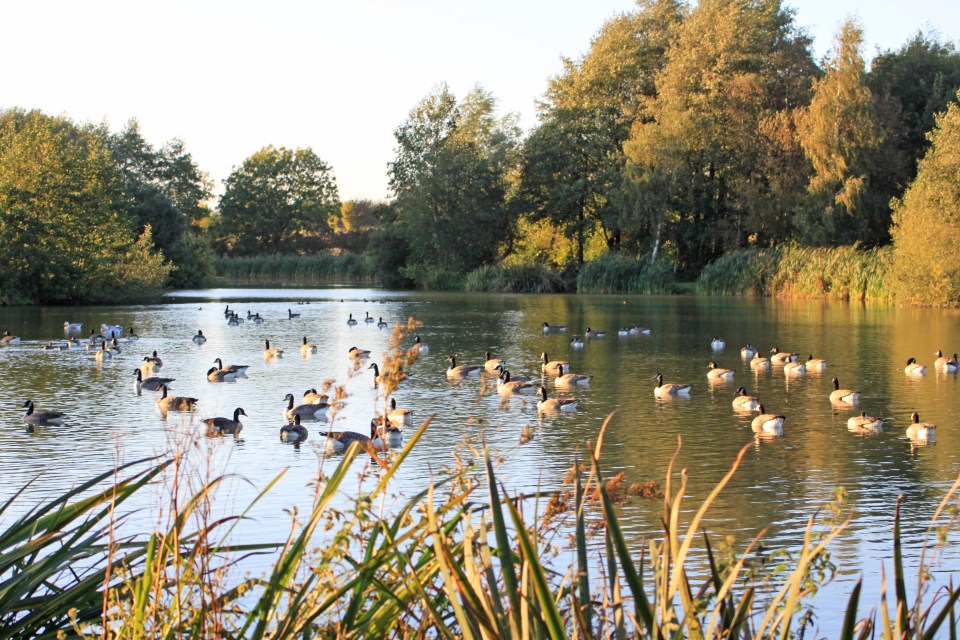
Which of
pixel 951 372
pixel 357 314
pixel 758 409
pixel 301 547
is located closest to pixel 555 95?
pixel 357 314

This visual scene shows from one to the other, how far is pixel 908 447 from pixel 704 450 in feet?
8.37

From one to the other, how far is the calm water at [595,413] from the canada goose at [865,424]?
19cm

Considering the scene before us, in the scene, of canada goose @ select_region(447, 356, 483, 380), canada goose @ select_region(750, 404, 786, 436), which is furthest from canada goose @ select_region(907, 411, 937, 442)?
canada goose @ select_region(447, 356, 483, 380)

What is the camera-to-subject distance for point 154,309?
44531mm

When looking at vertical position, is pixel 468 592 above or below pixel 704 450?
above

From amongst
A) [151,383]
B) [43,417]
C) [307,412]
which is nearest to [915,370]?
[307,412]

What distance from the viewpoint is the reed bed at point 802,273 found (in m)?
46.4

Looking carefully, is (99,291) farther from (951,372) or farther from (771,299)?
(951,372)

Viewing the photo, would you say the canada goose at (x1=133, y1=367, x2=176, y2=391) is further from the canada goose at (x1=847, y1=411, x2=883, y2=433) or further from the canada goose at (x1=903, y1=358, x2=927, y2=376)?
the canada goose at (x1=903, y1=358, x2=927, y2=376)

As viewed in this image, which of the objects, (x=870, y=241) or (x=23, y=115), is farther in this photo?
(x=23, y=115)

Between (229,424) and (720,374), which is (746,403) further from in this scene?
(229,424)

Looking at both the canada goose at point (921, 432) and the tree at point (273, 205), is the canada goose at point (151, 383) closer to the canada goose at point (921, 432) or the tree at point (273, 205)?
the canada goose at point (921, 432)

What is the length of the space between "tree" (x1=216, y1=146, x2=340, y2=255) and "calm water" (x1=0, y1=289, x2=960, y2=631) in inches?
2900

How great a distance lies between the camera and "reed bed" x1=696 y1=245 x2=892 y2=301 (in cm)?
4641
